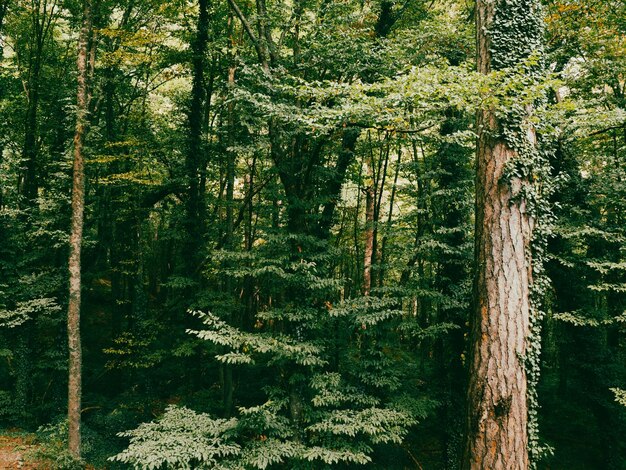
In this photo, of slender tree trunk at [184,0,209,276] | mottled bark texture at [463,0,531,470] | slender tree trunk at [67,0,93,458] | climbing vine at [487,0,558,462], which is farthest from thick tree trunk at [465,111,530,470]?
slender tree trunk at [184,0,209,276]

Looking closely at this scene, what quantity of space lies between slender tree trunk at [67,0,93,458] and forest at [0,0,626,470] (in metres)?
0.04

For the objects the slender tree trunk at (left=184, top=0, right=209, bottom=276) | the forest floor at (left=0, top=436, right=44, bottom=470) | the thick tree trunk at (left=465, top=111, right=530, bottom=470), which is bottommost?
the forest floor at (left=0, top=436, right=44, bottom=470)

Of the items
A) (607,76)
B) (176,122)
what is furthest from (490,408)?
(176,122)

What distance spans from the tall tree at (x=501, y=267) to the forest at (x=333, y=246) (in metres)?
0.02

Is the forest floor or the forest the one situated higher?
the forest

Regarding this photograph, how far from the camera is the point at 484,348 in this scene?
3725 millimetres

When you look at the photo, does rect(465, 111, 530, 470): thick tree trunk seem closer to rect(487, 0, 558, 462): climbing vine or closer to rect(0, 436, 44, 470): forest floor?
rect(487, 0, 558, 462): climbing vine

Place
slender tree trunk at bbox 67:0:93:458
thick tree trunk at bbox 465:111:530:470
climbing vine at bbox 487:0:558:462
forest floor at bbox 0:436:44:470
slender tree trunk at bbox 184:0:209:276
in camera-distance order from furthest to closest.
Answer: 1. slender tree trunk at bbox 184:0:209:276
2. forest floor at bbox 0:436:44:470
3. slender tree trunk at bbox 67:0:93:458
4. climbing vine at bbox 487:0:558:462
5. thick tree trunk at bbox 465:111:530:470

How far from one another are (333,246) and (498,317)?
579 cm

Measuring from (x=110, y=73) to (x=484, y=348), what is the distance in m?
14.2

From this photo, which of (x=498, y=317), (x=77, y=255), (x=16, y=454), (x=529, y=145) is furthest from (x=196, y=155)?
(x=498, y=317)

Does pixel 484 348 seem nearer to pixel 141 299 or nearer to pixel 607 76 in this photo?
pixel 607 76

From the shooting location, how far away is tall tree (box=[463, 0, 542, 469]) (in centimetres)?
358

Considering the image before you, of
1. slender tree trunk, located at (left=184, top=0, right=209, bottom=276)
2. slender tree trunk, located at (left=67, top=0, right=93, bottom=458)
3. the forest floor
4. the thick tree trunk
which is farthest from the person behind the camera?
slender tree trunk, located at (left=184, top=0, right=209, bottom=276)
